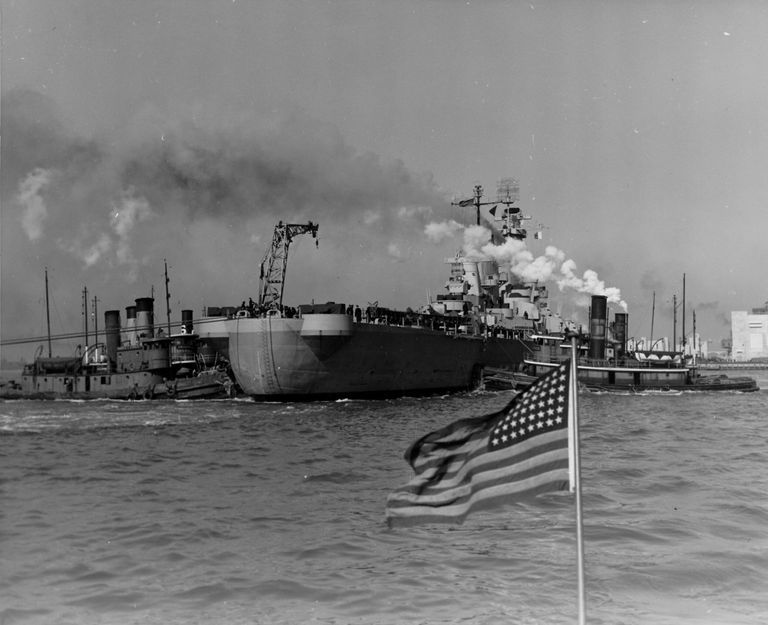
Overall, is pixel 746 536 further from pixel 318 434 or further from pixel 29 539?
pixel 318 434

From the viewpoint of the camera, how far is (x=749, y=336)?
5866 inches

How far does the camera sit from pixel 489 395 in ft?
134

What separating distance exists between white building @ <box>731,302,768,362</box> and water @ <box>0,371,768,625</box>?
460 ft

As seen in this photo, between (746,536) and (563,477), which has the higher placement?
(563,477)

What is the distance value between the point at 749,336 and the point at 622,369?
118m

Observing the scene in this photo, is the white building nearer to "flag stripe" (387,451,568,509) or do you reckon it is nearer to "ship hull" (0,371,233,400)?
"ship hull" (0,371,233,400)

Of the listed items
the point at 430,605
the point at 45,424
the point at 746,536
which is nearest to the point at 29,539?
the point at 430,605

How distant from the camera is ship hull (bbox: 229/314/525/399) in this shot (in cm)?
3259

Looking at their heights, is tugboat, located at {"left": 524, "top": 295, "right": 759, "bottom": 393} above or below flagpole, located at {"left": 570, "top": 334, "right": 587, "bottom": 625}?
below

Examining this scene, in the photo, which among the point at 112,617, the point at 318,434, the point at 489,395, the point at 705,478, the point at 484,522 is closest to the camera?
the point at 112,617

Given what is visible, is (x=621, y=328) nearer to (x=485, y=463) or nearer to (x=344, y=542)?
(x=344, y=542)

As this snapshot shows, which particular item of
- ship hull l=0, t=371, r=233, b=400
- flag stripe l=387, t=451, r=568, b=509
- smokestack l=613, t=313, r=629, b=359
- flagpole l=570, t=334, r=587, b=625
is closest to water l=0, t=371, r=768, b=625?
flagpole l=570, t=334, r=587, b=625

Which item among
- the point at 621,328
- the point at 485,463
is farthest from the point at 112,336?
the point at 485,463

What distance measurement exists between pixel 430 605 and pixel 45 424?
22.5 metres
